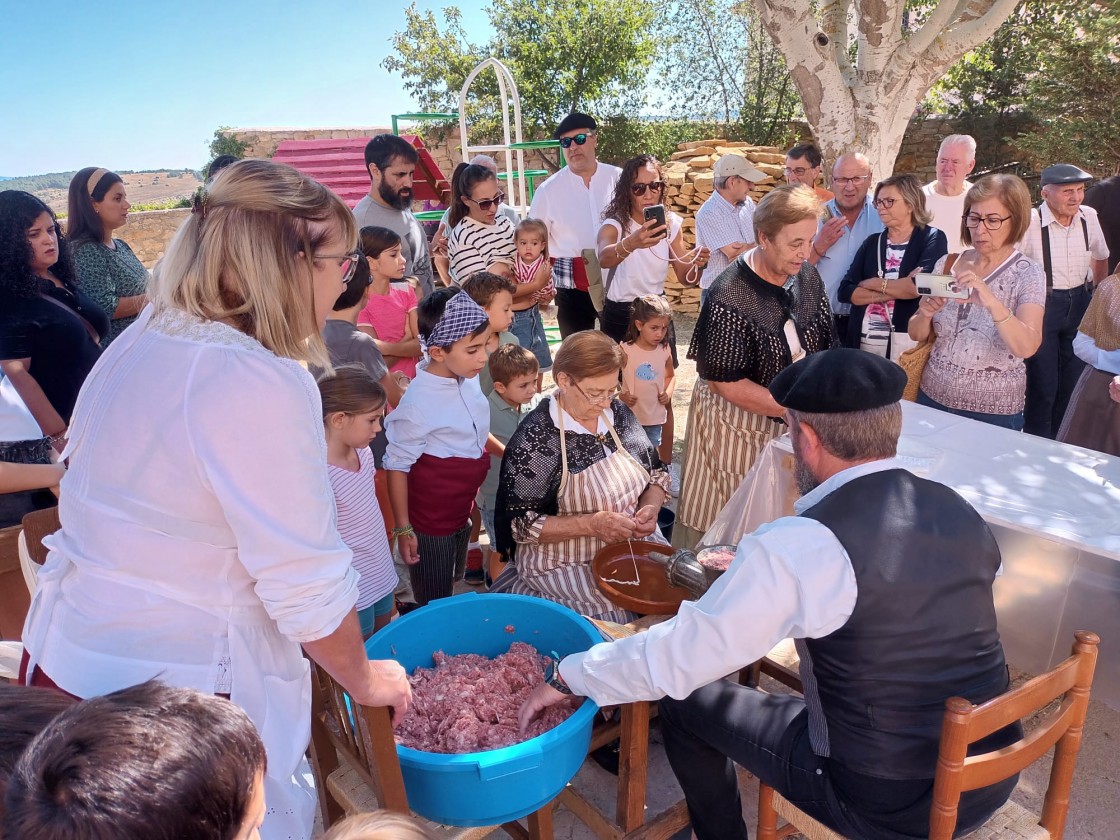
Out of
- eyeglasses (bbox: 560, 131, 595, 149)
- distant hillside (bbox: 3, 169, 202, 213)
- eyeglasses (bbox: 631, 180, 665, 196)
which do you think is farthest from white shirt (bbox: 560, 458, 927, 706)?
distant hillside (bbox: 3, 169, 202, 213)

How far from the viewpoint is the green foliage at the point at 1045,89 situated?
9758 millimetres

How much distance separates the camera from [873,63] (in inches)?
245

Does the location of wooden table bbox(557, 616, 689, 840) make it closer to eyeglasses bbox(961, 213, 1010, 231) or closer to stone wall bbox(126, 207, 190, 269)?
eyeglasses bbox(961, 213, 1010, 231)

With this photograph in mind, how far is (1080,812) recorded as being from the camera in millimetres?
2445

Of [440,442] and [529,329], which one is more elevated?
[529,329]

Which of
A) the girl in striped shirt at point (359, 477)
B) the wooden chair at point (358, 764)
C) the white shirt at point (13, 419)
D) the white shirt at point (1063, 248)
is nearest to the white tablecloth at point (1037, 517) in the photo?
the girl in striped shirt at point (359, 477)

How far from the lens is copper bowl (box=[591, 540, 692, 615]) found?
2.26 m

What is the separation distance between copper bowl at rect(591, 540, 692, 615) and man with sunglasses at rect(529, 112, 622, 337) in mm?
3169

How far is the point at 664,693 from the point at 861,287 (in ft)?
9.84

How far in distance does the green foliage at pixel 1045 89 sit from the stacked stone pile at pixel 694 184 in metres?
3.63

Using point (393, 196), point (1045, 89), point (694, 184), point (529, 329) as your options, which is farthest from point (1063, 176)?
point (1045, 89)

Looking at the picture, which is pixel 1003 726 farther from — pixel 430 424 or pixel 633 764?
pixel 430 424

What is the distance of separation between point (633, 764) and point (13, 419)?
8.01 ft

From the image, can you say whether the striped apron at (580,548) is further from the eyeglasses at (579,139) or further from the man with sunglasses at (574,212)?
the eyeglasses at (579,139)
